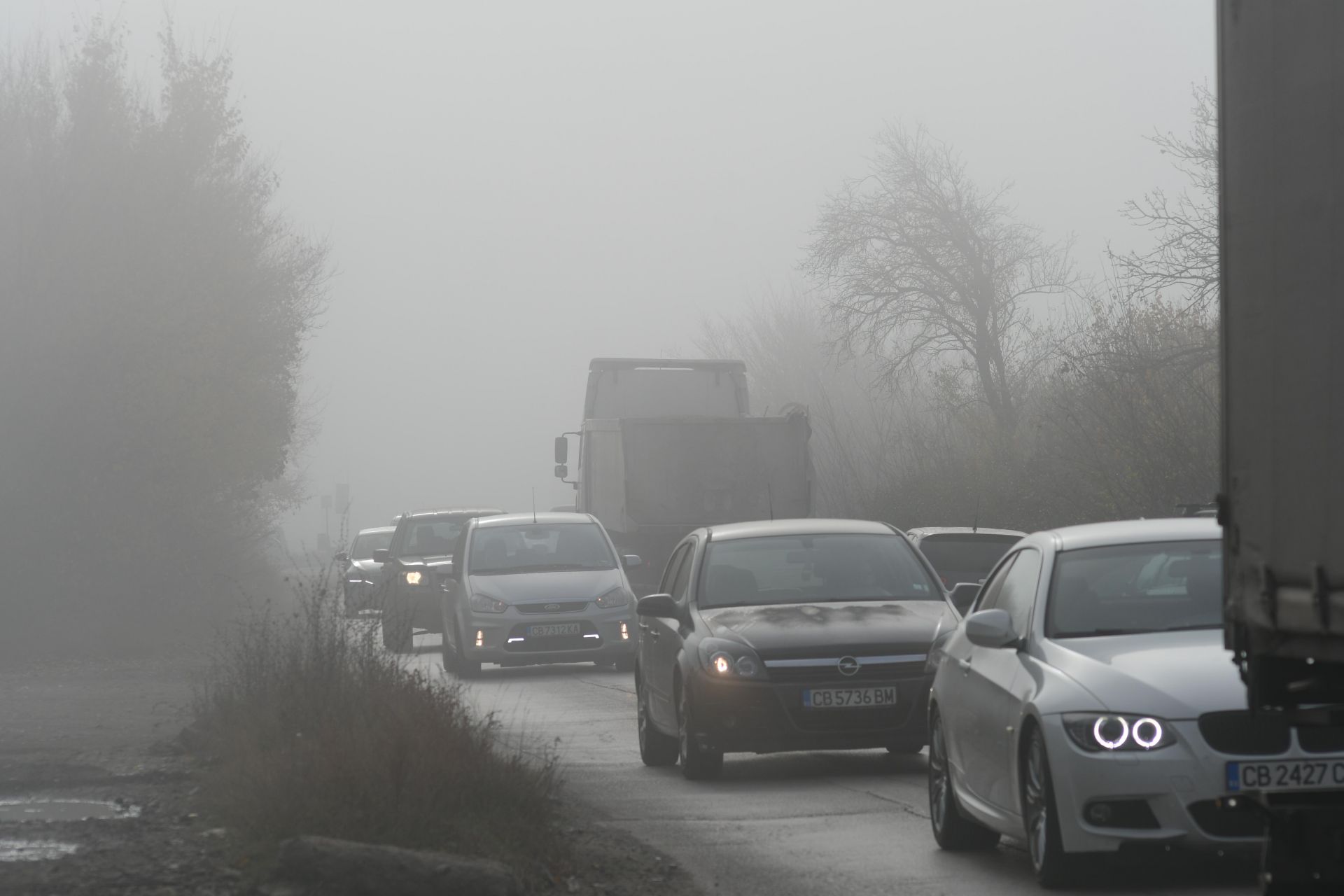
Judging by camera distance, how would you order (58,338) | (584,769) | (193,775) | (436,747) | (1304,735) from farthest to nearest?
(58,338), (584,769), (193,775), (436,747), (1304,735)

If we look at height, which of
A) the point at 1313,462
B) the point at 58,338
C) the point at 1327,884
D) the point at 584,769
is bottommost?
the point at 584,769

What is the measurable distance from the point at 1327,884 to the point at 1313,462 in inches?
40.7

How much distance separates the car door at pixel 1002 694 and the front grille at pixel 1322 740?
3.86 ft

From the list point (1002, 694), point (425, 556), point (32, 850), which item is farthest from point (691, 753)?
point (425, 556)

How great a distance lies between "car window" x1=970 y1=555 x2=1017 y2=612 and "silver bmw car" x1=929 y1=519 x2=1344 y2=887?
1 centimetres

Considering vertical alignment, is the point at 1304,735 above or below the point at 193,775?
above

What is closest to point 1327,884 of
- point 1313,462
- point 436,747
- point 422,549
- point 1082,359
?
point 1313,462

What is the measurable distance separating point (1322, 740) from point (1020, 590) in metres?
2.03

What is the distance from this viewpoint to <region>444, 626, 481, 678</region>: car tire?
2177 cm

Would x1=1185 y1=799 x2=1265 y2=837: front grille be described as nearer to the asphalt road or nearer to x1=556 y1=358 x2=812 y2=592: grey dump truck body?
the asphalt road

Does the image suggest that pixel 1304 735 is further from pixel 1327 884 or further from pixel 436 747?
pixel 436 747

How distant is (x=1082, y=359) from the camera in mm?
26188

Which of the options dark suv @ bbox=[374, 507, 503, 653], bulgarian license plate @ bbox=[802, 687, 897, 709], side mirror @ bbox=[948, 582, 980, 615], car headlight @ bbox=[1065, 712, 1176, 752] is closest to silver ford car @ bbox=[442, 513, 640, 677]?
dark suv @ bbox=[374, 507, 503, 653]

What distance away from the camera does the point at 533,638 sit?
21.6m
